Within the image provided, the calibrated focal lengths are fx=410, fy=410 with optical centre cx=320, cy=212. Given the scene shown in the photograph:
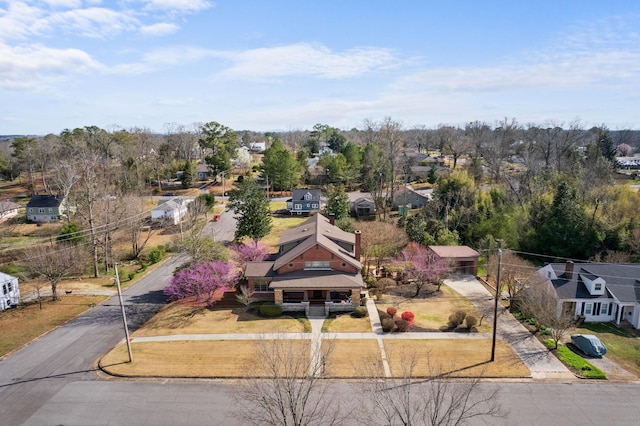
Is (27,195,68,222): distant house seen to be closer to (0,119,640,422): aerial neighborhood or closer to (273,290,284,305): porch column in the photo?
(0,119,640,422): aerial neighborhood

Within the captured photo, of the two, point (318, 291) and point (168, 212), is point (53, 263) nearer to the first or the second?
point (318, 291)

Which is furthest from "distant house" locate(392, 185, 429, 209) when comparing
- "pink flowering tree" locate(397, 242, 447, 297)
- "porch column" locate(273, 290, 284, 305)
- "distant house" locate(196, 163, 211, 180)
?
"distant house" locate(196, 163, 211, 180)

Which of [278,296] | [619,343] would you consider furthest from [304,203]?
[619,343]

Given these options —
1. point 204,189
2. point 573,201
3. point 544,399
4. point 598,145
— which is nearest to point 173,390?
point 544,399

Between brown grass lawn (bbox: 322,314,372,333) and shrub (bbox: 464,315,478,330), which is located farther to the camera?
brown grass lawn (bbox: 322,314,372,333)

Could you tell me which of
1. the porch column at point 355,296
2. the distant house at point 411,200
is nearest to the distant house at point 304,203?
the distant house at point 411,200

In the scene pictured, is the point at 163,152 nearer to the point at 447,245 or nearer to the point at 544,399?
the point at 447,245
